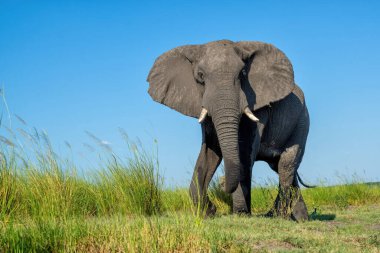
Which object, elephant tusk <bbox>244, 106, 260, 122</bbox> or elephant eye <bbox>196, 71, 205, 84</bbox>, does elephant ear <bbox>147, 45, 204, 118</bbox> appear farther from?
elephant tusk <bbox>244, 106, 260, 122</bbox>

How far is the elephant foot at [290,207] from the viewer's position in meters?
8.59

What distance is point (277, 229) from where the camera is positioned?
21.3ft

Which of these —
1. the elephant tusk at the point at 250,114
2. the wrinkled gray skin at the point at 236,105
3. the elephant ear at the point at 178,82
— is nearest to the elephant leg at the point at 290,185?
the wrinkled gray skin at the point at 236,105

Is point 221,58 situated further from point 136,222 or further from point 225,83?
point 136,222

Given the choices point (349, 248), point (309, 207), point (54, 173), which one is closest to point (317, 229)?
point (349, 248)

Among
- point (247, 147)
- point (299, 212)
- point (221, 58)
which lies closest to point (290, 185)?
point (299, 212)

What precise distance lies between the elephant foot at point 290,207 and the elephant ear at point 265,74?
1697 millimetres

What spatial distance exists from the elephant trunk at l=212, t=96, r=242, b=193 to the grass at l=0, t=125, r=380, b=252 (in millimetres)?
560

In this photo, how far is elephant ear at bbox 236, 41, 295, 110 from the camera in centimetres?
791

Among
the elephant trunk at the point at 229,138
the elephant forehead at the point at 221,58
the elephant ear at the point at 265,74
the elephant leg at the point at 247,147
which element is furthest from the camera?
the elephant ear at the point at 265,74

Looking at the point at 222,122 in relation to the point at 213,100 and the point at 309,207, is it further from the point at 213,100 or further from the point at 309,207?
the point at 309,207

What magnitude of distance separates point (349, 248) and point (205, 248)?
1.70 meters

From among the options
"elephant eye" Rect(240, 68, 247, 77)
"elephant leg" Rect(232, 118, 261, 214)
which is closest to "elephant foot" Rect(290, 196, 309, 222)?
"elephant leg" Rect(232, 118, 261, 214)

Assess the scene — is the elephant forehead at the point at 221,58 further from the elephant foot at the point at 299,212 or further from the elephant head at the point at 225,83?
the elephant foot at the point at 299,212
